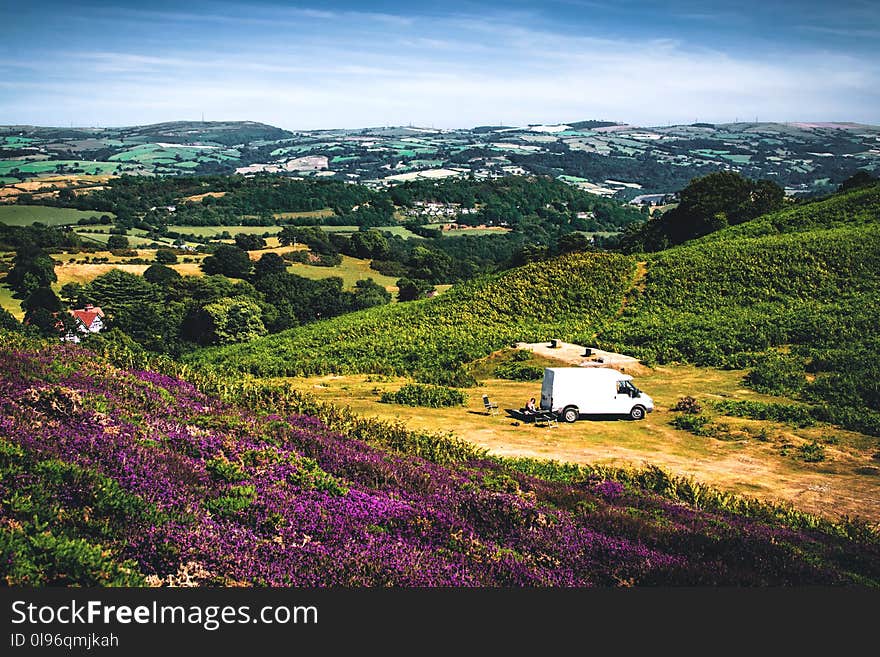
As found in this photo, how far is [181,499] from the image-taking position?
8.82 m

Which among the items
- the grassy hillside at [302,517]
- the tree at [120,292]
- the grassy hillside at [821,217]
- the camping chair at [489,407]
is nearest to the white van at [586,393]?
the camping chair at [489,407]

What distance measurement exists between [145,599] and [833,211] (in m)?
74.2

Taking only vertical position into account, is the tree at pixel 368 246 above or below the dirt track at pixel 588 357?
below

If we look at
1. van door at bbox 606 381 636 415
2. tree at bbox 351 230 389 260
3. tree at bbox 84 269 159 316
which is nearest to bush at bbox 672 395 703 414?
van door at bbox 606 381 636 415

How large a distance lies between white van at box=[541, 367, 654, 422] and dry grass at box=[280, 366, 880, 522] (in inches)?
20.7

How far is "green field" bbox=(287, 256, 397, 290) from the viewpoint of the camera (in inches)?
5143

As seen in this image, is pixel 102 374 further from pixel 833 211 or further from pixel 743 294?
pixel 833 211

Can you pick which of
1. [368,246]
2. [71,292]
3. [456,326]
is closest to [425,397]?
[456,326]

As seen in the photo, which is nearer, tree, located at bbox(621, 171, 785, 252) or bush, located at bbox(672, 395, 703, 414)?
bush, located at bbox(672, 395, 703, 414)

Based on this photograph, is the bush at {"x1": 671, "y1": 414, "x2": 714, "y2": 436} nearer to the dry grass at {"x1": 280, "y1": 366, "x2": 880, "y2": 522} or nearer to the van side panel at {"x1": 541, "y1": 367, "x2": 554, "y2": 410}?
the dry grass at {"x1": 280, "y1": 366, "x2": 880, "y2": 522}

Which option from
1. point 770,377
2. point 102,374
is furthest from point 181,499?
point 770,377

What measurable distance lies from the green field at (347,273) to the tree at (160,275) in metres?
22.9

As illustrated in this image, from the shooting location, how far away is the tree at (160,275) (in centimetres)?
10856

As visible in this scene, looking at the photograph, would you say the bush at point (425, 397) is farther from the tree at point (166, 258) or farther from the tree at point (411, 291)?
the tree at point (166, 258)
